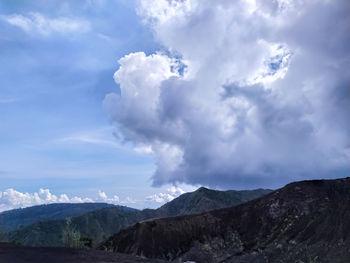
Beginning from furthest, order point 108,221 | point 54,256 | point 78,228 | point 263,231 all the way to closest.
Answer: point 108,221 → point 78,228 → point 263,231 → point 54,256

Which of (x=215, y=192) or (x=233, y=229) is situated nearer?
(x=233, y=229)

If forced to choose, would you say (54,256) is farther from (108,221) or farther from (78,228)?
(108,221)

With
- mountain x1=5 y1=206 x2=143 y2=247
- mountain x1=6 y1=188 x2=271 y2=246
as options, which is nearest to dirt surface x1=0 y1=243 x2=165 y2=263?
mountain x1=5 y1=206 x2=143 y2=247

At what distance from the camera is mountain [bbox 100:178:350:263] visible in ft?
196

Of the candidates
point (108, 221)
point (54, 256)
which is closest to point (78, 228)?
point (108, 221)

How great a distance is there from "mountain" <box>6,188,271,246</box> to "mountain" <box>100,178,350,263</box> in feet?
233

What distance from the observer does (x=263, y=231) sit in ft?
238

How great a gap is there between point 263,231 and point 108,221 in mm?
134086

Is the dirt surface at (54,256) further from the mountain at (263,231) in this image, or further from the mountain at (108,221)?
the mountain at (108,221)

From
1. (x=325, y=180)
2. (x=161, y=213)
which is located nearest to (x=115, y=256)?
(x=325, y=180)

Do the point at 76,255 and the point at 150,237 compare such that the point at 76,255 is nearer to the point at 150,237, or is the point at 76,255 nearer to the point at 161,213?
the point at 150,237

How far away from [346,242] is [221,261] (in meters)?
21.4

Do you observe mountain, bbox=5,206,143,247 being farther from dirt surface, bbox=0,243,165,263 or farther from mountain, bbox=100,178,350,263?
dirt surface, bbox=0,243,165,263

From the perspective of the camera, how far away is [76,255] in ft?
72.8
